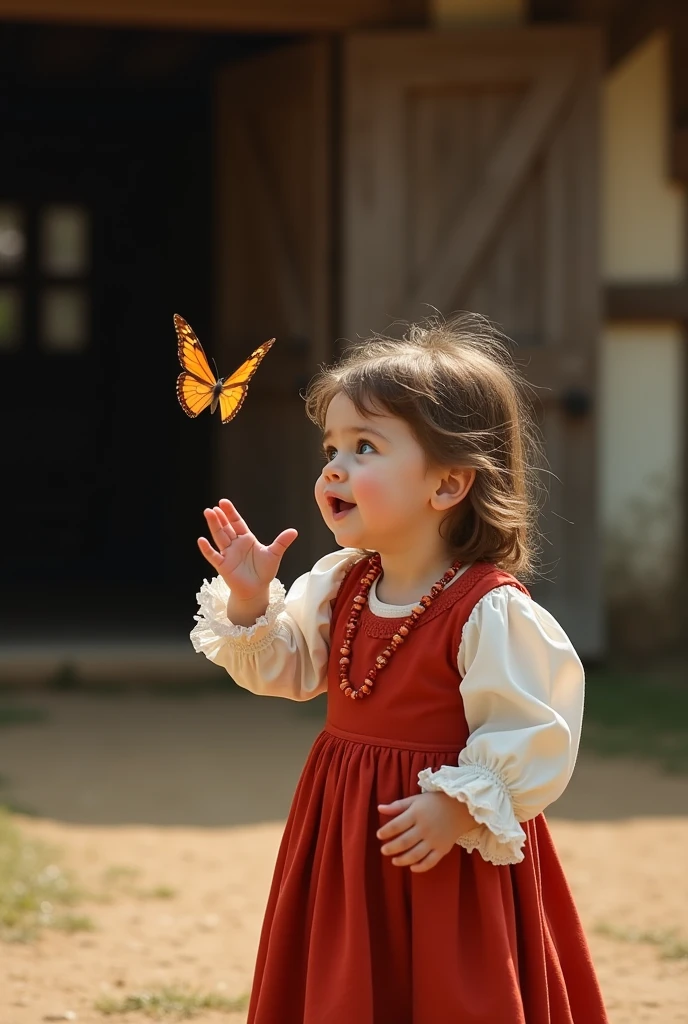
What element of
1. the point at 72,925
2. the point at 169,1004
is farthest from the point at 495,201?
the point at 169,1004

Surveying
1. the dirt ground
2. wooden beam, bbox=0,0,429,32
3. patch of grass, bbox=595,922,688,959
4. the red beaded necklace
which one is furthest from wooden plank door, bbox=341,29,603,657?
the red beaded necklace

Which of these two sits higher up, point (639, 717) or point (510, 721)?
point (510, 721)

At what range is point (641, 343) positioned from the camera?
6480 millimetres

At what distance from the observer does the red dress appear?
6.43 ft

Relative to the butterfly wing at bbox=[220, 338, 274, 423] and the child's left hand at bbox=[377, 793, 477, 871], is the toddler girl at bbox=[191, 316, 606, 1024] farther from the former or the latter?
the butterfly wing at bbox=[220, 338, 274, 423]

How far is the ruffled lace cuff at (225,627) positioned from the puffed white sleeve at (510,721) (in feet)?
1.16

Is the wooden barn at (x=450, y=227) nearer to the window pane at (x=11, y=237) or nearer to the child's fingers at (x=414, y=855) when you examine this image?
the window pane at (x=11, y=237)

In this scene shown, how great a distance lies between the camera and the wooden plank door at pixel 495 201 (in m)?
5.94

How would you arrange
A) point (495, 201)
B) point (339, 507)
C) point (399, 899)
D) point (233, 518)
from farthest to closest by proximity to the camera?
1. point (495, 201)
2. point (233, 518)
3. point (339, 507)
4. point (399, 899)

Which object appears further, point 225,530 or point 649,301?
point 649,301

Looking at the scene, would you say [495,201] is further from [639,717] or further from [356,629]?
[356,629]

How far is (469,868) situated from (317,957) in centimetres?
26

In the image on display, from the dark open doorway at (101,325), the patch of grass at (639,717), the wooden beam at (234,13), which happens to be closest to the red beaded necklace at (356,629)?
the patch of grass at (639,717)

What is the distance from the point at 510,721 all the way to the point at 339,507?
428 mm
